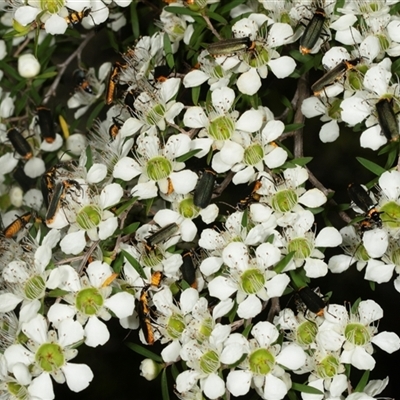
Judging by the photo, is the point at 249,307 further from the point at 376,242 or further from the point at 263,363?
the point at 376,242

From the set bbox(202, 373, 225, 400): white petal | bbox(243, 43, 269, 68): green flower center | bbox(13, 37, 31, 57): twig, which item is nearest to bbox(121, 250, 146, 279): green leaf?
bbox(202, 373, 225, 400): white petal

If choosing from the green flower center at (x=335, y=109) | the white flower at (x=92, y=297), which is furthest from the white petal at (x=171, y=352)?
the green flower center at (x=335, y=109)

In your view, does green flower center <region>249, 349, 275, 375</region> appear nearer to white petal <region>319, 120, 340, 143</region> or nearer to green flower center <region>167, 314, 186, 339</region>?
green flower center <region>167, 314, 186, 339</region>

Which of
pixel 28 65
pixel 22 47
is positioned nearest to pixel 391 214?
pixel 28 65

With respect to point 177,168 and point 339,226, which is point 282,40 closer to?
point 177,168

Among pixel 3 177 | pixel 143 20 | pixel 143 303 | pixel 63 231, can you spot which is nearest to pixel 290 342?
pixel 143 303

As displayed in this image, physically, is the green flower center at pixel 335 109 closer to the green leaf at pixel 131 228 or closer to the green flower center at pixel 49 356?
the green leaf at pixel 131 228
